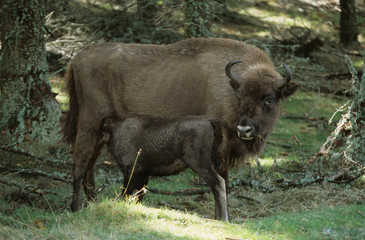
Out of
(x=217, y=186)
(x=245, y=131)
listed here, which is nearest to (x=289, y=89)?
(x=245, y=131)

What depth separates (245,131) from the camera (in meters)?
7.07

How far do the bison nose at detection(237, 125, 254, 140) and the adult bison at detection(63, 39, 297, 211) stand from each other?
34 centimetres

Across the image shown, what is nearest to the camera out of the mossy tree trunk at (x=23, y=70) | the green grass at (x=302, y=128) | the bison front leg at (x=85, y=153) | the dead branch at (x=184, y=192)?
the bison front leg at (x=85, y=153)

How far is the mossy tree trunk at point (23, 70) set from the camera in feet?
31.0

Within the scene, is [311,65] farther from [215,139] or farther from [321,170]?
[215,139]

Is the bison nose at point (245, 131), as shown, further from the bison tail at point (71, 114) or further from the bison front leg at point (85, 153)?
the bison tail at point (71, 114)

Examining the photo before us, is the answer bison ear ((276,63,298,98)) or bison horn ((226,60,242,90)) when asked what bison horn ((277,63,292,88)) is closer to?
bison ear ((276,63,298,98))

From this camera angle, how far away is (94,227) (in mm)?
5504

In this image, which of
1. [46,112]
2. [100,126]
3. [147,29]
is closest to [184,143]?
[100,126]

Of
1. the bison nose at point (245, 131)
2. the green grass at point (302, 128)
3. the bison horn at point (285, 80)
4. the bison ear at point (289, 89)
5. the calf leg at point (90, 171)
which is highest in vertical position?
the bison horn at point (285, 80)

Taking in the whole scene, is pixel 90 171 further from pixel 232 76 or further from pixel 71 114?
pixel 232 76

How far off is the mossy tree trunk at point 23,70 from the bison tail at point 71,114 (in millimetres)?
1391

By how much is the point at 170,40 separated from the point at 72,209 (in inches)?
305

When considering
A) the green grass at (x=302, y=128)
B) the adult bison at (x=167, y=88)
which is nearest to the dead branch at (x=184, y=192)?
the adult bison at (x=167, y=88)
